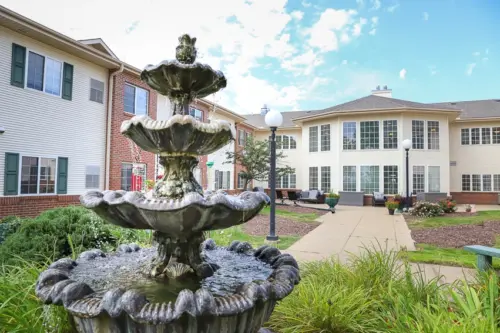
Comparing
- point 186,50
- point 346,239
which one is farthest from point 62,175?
point 186,50

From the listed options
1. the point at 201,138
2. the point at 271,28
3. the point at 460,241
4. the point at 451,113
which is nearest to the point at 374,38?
the point at 271,28

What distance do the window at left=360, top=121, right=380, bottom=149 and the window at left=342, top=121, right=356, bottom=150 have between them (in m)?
0.59

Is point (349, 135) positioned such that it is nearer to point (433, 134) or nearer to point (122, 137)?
point (433, 134)

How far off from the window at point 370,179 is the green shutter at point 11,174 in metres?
20.9

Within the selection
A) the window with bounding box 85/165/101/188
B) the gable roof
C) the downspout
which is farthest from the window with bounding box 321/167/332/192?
the window with bounding box 85/165/101/188

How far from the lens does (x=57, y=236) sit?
5395 mm

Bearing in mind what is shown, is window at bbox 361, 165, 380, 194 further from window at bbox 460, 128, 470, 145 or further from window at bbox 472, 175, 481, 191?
window at bbox 472, 175, 481, 191

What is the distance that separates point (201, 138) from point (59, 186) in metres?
12.4

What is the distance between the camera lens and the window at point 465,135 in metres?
24.8

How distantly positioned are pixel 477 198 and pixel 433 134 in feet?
22.9

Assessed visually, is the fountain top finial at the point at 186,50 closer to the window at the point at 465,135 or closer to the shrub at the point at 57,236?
the shrub at the point at 57,236

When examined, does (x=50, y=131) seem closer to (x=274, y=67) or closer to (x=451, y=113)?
(x=274, y=67)

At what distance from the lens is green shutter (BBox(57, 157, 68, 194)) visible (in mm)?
12266

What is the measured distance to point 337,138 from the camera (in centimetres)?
2364
